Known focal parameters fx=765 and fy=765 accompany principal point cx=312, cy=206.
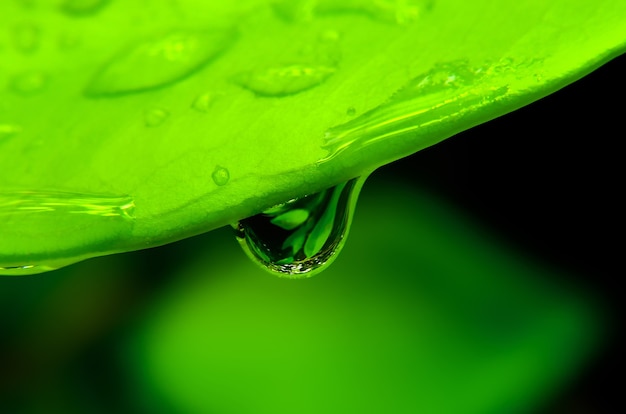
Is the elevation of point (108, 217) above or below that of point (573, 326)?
above

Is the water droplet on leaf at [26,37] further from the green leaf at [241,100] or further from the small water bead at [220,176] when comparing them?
the small water bead at [220,176]

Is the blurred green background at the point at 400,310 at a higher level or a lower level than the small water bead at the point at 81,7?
lower

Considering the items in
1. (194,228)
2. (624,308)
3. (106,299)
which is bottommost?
(624,308)

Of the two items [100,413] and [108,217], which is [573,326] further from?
[108,217]

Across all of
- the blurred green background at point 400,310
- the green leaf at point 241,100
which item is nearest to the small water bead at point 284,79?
the green leaf at point 241,100

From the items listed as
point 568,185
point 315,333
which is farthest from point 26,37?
point 568,185

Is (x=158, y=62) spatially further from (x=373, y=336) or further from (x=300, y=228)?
(x=373, y=336)

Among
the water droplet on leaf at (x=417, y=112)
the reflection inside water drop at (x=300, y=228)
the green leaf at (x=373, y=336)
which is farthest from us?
the green leaf at (x=373, y=336)

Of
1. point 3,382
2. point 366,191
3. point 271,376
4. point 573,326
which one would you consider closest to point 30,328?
point 3,382
